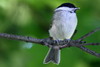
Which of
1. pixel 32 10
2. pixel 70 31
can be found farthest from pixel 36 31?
pixel 70 31

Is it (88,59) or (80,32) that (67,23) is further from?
(88,59)

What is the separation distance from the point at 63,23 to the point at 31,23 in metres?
0.20

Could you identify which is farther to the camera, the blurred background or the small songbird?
the blurred background

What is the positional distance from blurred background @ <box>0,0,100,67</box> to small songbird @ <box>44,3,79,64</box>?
6cm

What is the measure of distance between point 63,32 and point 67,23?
0.03 meters

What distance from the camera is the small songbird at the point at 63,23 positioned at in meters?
1.09

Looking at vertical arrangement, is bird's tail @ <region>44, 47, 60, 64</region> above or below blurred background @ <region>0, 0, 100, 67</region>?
below

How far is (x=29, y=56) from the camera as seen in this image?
3.79 ft

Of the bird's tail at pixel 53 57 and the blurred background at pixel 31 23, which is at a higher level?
the blurred background at pixel 31 23

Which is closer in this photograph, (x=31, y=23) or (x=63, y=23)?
(x=63, y=23)

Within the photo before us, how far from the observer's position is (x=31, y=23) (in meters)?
1.24

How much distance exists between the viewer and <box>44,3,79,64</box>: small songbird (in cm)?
109

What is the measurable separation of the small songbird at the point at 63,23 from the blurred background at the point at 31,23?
0.18ft

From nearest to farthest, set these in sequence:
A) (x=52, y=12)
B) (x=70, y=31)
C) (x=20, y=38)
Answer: (x=20, y=38) < (x=70, y=31) < (x=52, y=12)
